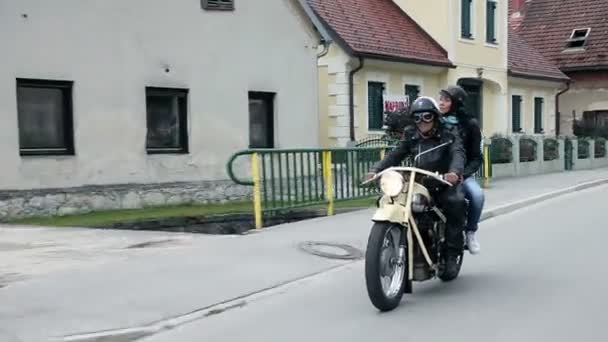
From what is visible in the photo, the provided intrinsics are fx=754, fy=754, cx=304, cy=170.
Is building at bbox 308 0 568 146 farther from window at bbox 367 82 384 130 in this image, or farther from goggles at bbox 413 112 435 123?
goggles at bbox 413 112 435 123

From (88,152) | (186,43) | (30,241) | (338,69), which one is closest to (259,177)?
(30,241)

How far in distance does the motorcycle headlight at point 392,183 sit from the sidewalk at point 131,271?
182 cm

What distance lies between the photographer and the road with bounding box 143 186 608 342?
235 inches

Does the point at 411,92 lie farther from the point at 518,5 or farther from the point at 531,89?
the point at 518,5

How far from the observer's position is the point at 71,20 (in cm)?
1357

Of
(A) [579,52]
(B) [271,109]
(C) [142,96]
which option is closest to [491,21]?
(A) [579,52]

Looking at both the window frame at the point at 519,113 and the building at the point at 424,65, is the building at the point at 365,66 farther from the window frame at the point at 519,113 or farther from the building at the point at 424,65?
the window frame at the point at 519,113

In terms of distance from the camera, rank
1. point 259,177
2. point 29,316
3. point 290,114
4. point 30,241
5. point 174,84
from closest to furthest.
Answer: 1. point 29,316
2. point 30,241
3. point 259,177
4. point 174,84
5. point 290,114

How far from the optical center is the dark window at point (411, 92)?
25.1 meters

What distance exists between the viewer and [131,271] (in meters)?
8.06

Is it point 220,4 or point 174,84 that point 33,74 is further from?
point 220,4

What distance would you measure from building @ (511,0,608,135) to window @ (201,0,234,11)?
2337 cm

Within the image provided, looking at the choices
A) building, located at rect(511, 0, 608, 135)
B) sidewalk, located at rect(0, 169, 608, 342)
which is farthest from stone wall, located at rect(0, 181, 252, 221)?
building, located at rect(511, 0, 608, 135)

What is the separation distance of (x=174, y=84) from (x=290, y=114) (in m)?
3.26
